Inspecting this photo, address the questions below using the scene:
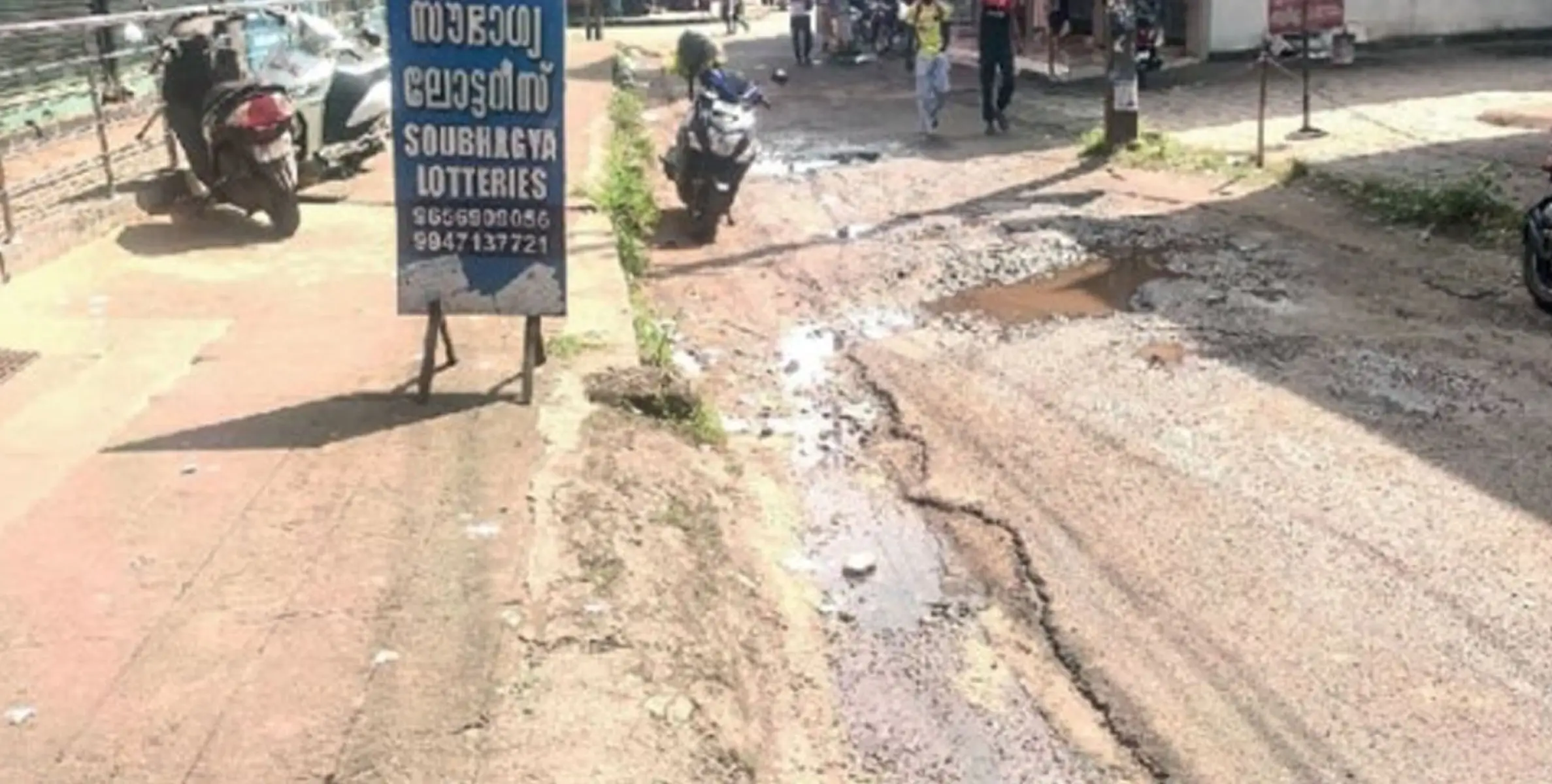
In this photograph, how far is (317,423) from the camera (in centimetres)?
643

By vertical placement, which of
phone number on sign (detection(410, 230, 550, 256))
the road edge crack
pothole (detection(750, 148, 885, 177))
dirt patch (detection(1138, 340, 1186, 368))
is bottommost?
the road edge crack

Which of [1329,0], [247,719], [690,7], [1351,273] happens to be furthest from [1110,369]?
[690,7]

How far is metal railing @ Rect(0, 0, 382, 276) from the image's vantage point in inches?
377

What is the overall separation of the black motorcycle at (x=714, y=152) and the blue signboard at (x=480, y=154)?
5.21 metres

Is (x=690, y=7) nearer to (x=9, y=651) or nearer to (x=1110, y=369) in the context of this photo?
(x=1110, y=369)

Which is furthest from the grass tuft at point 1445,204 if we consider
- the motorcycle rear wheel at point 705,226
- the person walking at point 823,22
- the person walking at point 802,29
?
the person walking at point 823,22

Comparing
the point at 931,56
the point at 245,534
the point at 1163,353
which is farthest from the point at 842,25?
the point at 245,534

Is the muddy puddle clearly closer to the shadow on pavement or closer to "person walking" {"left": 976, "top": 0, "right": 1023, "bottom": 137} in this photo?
the shadow on pavement

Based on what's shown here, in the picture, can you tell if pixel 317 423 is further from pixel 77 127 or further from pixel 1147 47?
pixel 1147 47

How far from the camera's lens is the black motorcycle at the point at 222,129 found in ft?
32.4

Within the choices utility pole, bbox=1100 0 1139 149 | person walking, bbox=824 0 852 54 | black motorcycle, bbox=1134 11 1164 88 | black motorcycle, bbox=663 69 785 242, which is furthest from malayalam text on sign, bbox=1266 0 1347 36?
person walking, bbox=824 0 852 54

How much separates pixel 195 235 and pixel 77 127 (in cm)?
236

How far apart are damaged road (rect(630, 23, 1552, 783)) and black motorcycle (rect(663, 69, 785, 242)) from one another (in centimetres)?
30

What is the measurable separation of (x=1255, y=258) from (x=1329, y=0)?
31.4 ft
